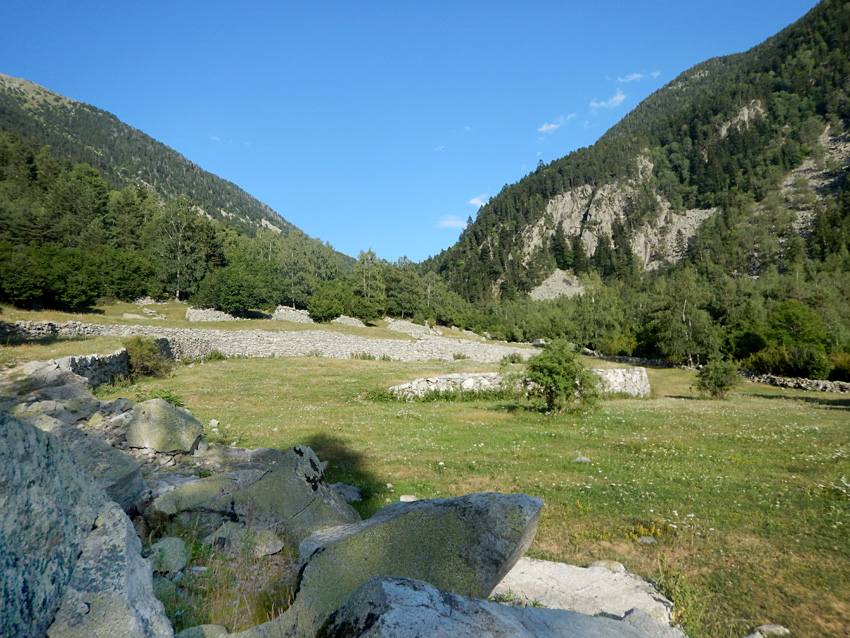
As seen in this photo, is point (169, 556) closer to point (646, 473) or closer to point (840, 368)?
point (646, 473)

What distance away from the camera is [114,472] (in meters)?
6.06

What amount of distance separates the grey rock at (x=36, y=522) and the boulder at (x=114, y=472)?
2.90m

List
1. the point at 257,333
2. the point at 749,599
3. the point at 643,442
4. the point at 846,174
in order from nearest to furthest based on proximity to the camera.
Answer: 1. the point at 749,599
2. the point at 643,442
3. the point at 257,333
4. the point at 846,174

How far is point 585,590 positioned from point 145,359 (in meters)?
29.1

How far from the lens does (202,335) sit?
142ft

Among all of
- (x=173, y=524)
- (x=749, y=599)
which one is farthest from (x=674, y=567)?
(x=173, y=524)

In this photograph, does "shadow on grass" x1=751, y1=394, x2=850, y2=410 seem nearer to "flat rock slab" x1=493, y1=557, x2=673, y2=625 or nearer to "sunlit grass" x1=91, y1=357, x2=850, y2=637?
"sunlit grass" x1=91, y1=357, x2=850, y2=637

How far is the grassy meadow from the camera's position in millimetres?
6016

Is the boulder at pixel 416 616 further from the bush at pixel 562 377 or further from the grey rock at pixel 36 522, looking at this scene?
the bush at pixel 562 377

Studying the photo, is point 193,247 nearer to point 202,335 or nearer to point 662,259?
point 202,335

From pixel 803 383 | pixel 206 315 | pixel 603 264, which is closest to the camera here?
pixel 803 383

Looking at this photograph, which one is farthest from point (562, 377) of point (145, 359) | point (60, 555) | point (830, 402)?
point (145, 359)

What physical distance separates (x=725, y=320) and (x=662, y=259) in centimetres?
12250

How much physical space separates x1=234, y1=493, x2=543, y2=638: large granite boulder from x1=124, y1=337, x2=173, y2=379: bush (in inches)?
1075
